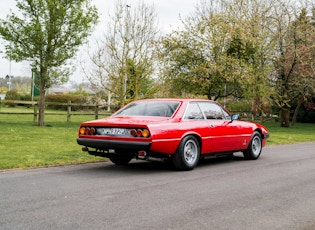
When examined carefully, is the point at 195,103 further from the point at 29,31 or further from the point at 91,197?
the point at 29,31

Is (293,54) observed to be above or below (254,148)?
above

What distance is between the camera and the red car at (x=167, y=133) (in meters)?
7.79

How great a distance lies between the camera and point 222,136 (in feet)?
30.9

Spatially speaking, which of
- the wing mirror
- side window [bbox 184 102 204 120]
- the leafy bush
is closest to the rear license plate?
side window [bbox 184 102 204 120]

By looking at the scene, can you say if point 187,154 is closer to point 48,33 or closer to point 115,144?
point 115,144

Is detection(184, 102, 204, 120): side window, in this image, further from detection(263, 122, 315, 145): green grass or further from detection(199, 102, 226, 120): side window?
detection(263, 122, 315, 145): green grass

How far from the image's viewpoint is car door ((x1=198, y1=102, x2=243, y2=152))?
925 centimetres

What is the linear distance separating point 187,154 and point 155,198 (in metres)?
2.76

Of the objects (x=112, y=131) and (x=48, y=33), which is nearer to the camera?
(x=112, y=131)

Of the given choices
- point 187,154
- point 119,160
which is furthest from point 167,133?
point 119,160

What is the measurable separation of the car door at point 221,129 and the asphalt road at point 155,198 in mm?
622

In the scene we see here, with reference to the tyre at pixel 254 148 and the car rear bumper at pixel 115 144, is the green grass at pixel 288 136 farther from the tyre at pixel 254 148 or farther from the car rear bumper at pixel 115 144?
the car rear bumper at pixel 115 144

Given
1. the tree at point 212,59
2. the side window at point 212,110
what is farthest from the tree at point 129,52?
the side window at point 212,110

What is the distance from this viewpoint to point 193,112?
9.02 m
